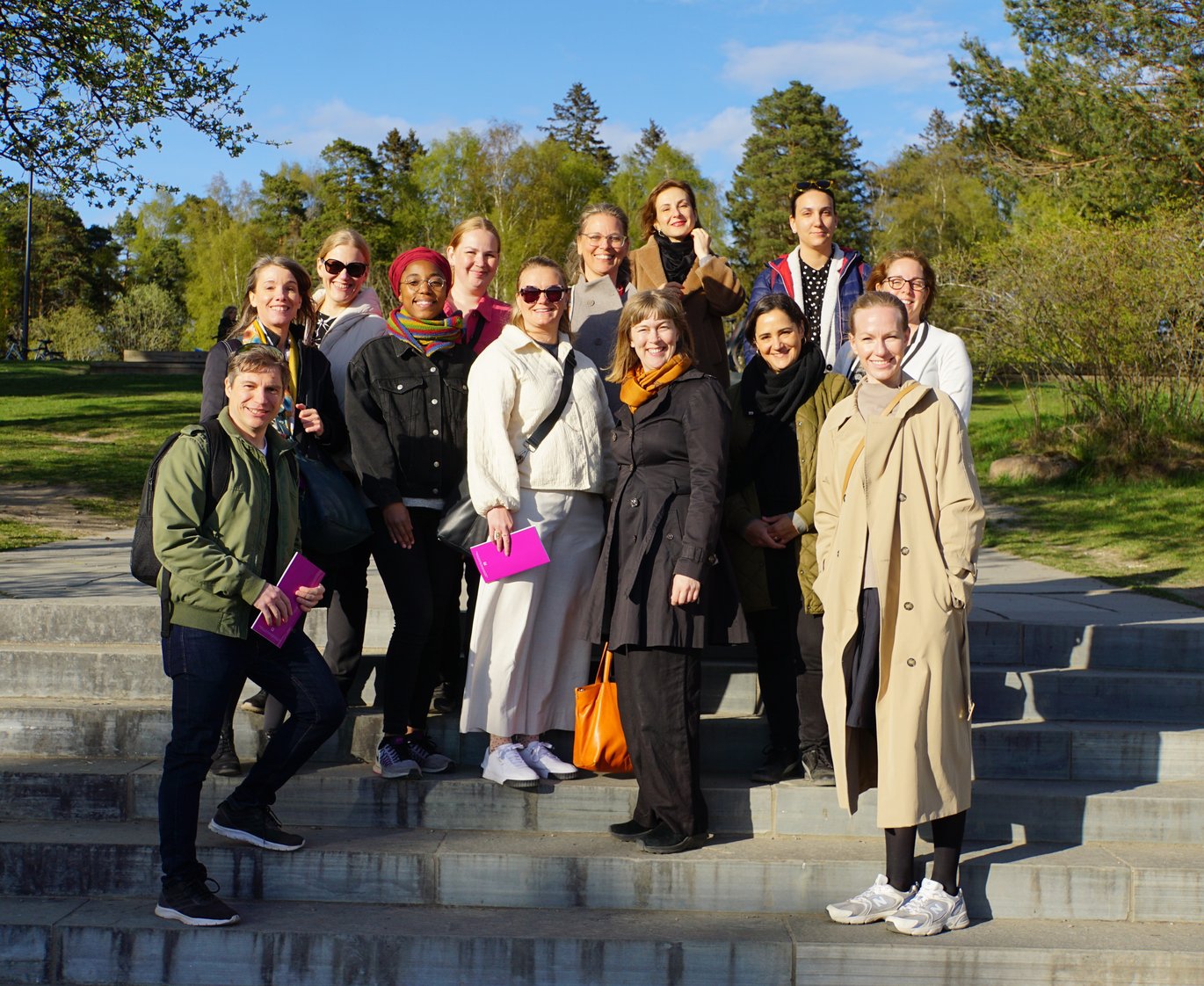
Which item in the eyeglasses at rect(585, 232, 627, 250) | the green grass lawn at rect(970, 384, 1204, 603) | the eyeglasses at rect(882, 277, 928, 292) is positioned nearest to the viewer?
the eyeglasses at rect(882, 277, 928, 292)

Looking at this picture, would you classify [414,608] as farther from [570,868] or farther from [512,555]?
[570,868]

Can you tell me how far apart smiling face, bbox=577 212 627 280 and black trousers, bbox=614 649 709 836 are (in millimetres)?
1853

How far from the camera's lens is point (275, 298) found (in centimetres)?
483

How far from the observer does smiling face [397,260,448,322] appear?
5.02 meters

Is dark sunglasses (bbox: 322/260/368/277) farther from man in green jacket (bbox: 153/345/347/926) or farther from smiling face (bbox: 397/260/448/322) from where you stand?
man in green jacket (bbox: 153/345/347/926)

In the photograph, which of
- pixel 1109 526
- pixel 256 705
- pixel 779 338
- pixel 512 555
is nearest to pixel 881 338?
pixel 779 338

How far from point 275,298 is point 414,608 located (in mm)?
1336

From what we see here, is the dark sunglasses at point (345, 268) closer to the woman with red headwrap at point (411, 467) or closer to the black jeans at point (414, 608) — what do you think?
the woman with red headwrap at point (411, 467)

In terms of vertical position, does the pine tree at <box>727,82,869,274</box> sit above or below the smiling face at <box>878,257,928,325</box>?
above

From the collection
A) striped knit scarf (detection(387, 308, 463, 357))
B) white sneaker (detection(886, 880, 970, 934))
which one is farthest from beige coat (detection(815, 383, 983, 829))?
striped knit scarf (detection(387, 308, 463, 357))

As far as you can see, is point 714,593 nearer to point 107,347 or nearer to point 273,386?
point 273,386

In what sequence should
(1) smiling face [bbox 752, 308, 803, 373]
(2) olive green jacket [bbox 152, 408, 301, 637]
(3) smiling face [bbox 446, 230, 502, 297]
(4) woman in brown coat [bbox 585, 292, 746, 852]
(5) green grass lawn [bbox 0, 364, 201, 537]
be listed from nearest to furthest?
(2) olive green jacket [bbox 152, 408, 301, 637], (4) woman in brown coat [bbox 585, 292, 746, 852], (1) smiling face [bbox 752, 308, 803, 373], (3) smiling face [bbox 446, 230, 502, 297], (5) green grass lawn [bbox 0, 364, 201, 537]

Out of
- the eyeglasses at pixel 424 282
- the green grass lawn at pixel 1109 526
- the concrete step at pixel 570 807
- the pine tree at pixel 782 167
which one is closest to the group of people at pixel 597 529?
the eyeglasses at pixel 424 282

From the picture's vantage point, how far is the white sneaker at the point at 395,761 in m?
4.94
